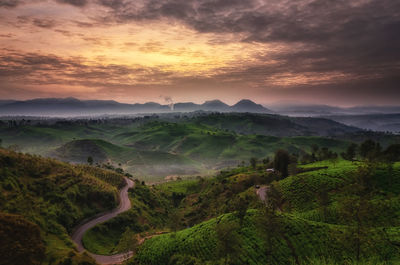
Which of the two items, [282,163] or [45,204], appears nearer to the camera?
[45,204]

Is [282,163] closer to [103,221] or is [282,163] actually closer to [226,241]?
[226,241]

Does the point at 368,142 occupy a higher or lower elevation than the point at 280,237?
higher

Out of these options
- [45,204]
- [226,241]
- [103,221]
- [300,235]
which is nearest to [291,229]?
[300,235]

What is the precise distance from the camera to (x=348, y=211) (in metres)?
51.8

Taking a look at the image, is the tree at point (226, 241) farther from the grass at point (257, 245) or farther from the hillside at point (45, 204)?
the hillside at point (45, 204)

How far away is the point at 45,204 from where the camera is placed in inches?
4028

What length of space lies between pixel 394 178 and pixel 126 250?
12773 centimetres

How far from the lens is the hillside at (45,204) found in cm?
6862

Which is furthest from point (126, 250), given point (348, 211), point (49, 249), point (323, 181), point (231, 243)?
point (323, 181)

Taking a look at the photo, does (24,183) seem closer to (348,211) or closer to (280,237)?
(280,237)

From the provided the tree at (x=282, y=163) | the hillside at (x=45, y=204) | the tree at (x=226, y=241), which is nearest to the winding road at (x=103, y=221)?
the hillside at (x=45, y=204)

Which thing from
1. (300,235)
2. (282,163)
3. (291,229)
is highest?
(282,163)

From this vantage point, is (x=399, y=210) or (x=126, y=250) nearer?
(x=399, y=210)

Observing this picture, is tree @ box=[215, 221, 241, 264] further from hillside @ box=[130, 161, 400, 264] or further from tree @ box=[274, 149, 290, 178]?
tree @ box=[274, 149, 290, 178]
